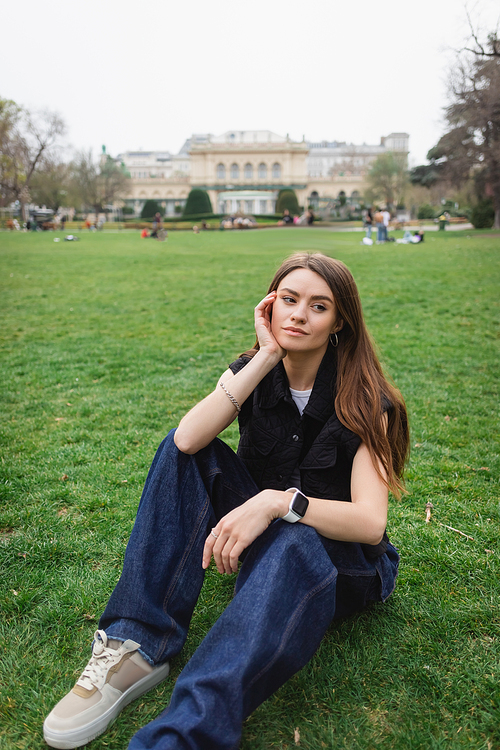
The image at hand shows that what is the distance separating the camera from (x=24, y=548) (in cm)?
272

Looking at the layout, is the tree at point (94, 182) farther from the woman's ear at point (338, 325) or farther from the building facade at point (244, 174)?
the woman's ear at point (338, 325)

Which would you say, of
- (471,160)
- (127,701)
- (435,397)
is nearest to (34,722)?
(127,701)

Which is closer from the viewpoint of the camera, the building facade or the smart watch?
the smart watch

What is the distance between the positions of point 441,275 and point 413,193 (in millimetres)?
51277

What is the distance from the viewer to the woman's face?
2.01 meters

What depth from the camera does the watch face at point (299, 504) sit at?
67.2 inches

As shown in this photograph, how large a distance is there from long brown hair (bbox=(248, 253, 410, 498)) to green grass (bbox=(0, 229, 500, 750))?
0.10m

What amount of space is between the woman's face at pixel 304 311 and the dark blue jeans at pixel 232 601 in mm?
490

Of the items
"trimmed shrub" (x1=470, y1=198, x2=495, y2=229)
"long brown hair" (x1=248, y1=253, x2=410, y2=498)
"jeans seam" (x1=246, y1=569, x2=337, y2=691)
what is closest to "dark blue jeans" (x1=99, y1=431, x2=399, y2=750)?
"jeans seam" (x1=246, y1=569, x2=337, y2=691)

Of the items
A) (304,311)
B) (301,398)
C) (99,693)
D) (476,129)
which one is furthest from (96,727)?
(476,129)

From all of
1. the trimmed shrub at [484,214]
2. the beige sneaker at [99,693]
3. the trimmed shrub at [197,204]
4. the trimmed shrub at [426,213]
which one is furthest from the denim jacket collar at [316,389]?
the trimmed shrub at [197,204]

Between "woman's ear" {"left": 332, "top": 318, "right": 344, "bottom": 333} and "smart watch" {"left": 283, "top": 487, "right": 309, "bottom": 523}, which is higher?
"woman's ear" {"left": 332, "top": 318, "right": 344, "bottom": 333}

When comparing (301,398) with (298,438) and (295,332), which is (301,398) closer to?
(298,438)

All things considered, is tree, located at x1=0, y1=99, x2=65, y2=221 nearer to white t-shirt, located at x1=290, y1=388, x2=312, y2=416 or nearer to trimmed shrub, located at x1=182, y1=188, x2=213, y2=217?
trimmed shrub, located at x1=182, y1=188, x2=213, y2=217
